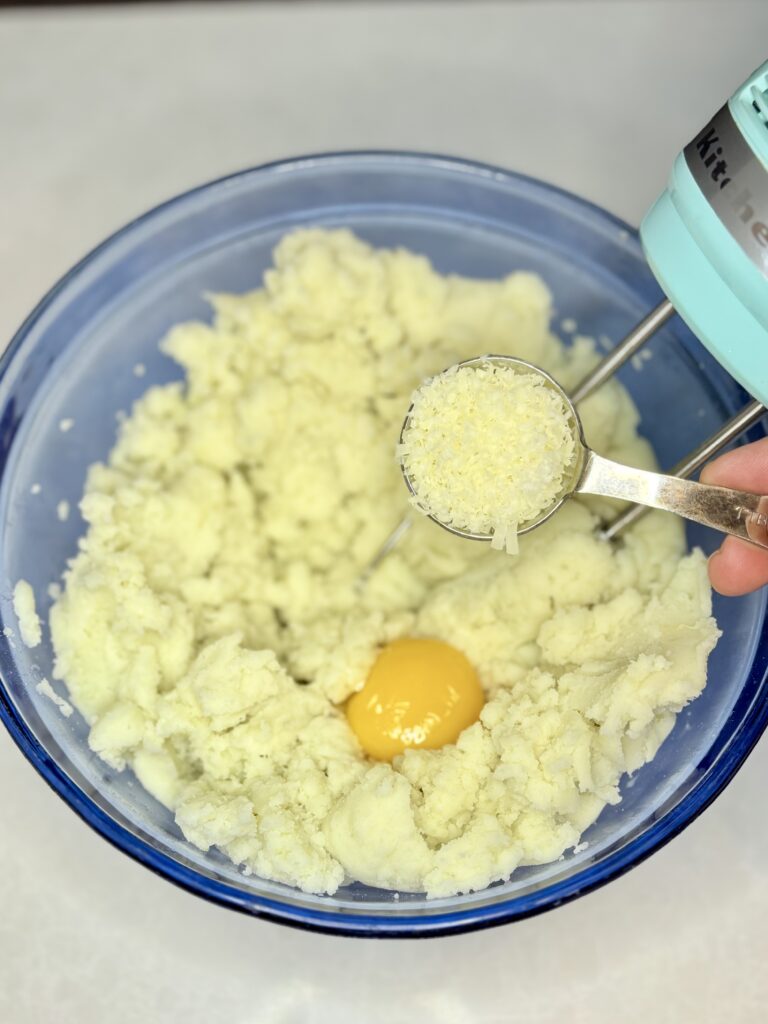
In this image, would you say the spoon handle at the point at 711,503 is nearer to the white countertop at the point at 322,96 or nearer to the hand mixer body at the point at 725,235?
the hand mixer body at the point at 725,235

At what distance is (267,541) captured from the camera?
133cm

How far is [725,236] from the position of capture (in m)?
0.89

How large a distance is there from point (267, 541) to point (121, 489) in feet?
0.69

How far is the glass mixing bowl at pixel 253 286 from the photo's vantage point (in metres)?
1.03

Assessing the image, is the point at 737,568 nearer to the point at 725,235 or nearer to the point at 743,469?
the point at 743,469

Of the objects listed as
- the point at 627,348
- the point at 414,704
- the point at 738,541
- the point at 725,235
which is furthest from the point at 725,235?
the point at 414,704

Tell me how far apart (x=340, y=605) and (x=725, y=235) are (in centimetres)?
68

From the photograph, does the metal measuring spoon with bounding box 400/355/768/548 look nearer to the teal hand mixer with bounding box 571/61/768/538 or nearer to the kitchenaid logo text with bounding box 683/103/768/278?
the teal hand mixer with bounding box 571/61/768/538

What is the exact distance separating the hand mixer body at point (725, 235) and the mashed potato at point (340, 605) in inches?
13.0

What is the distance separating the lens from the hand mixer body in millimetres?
870

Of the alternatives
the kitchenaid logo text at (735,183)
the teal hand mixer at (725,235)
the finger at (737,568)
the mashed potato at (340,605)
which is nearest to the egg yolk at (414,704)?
the mashed potato at (340,605)

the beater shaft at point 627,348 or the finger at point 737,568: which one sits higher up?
the beater shaft at point 627,348

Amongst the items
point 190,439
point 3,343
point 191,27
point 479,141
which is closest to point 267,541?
point 190,439

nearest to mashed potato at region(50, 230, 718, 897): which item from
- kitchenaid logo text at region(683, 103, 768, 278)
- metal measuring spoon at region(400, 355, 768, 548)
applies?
metal measuring spoon at region(400, 355, 768, 548)
